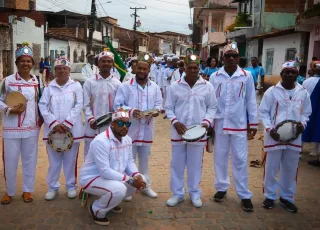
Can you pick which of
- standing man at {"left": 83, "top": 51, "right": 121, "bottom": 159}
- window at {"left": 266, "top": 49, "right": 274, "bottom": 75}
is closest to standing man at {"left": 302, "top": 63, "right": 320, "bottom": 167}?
standing man at {"left": 83, "top": 51, "right": 121, "bottom": 159}

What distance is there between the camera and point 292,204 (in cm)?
469

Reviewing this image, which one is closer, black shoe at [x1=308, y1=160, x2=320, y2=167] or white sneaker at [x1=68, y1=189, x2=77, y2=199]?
white sneaker at [x1=68, y1=189, x2=77, y2=199]

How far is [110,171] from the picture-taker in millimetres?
4051

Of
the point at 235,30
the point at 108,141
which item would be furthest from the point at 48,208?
the point at 235,30

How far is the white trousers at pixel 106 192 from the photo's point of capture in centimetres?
405

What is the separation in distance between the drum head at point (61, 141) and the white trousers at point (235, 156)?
200 cm

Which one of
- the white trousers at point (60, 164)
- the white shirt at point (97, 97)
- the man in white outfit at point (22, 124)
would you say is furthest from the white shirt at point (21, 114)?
the white shirt at point (97, 97)

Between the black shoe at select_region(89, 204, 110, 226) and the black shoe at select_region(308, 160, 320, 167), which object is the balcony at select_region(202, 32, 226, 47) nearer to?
the black shoe at select_region(308, 160, 320, 167)

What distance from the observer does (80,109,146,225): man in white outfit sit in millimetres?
4055

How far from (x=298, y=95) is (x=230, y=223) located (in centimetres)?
184

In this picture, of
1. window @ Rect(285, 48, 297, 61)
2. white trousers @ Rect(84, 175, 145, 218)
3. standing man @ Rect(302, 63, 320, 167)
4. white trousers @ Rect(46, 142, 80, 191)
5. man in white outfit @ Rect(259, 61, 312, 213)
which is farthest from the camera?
window @ Rect(285, 48, 297, 61)

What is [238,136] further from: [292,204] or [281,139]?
[292,204]

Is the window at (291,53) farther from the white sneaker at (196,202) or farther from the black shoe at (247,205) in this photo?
the white sneaker at (196,202)

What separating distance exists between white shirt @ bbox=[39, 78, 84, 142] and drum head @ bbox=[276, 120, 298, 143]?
266cm
